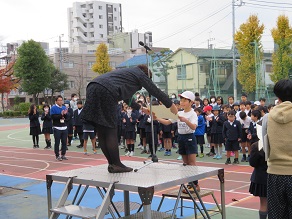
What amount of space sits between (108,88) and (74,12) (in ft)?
259

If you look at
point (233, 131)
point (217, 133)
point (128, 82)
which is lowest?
point (217, 133)

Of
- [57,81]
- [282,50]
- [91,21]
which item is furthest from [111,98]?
[91,21]

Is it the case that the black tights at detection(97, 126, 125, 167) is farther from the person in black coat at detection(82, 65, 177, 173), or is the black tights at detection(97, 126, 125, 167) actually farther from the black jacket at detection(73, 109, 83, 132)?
the black jacket at detection(73, 109, 83, 132)

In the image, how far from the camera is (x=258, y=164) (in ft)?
15.7

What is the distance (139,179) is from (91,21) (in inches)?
3122

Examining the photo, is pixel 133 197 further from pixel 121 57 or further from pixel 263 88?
pixel 121 57

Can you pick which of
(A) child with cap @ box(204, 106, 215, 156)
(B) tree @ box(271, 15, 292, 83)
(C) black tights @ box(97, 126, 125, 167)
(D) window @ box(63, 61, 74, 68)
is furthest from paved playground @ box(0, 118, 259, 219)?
(D) window @ box(63, 61, 74, 68)

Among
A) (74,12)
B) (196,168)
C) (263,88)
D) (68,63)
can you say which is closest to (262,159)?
(196,168)

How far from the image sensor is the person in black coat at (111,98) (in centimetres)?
454

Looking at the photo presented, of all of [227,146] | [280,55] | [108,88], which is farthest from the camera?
[280,55]

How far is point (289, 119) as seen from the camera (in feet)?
11.8

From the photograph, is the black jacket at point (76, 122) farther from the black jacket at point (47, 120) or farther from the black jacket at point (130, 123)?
the black jacket at point (130, 123)

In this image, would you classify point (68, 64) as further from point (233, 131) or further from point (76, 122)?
point (233, 131)

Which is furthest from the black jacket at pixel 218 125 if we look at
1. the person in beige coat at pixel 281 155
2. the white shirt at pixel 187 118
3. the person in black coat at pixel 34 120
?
the person in beige coat at pixel 281 155
